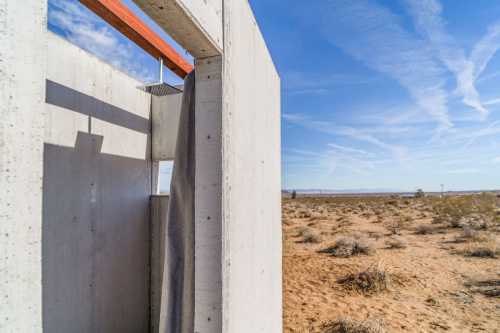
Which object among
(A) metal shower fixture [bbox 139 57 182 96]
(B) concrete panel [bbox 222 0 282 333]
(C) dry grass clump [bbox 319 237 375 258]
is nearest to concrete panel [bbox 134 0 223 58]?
(B) concrete panel [bbox 222 0 282 333]

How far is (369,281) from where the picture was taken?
19.4 feet

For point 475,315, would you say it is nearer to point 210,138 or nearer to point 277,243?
point 277,243

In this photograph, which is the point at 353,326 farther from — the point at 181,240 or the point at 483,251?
the point at 483,251

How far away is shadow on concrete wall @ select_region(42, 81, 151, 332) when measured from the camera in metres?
2.43

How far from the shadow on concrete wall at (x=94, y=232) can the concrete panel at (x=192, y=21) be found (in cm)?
162

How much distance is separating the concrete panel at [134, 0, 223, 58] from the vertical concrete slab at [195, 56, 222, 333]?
10cm

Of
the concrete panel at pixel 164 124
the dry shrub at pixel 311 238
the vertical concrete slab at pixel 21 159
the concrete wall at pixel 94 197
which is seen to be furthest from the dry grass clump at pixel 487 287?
the vertical concrete slab at pixel 21 159

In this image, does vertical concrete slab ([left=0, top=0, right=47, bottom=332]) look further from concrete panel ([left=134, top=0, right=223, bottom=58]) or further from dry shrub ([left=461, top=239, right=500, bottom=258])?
dry shrub ([left=461, top=239, right=500, bottom=258])

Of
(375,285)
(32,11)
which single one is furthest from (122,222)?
(375,285)

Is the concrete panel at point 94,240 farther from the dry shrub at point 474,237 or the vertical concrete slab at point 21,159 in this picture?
the dry shrub at point 474,237

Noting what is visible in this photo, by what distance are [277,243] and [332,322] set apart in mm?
2001

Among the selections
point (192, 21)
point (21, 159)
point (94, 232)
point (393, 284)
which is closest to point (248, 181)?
point (192, 21)

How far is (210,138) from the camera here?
1.71m

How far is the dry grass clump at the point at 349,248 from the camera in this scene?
8.44m
